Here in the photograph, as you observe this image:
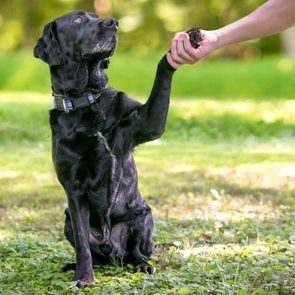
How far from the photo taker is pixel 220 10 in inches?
1571

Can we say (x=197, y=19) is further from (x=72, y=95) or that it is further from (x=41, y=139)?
(x=72, y=95)

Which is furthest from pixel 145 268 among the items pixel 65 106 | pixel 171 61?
pixel 171 61

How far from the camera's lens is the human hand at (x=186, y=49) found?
4.62 metres

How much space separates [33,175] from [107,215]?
4.53m

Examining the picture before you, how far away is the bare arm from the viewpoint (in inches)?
184

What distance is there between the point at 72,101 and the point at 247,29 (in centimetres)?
112

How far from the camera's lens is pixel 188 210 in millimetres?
7441

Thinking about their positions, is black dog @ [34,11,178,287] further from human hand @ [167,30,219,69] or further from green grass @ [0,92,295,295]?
green grass @ [0,92,295,295]

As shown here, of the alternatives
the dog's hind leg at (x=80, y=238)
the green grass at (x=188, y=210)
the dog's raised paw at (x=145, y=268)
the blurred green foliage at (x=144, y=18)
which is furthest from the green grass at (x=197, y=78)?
the dog's hind leg at (x=80, y=238)

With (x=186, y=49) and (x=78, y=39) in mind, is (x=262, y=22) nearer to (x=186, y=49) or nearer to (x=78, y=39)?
(x=186, y=49)

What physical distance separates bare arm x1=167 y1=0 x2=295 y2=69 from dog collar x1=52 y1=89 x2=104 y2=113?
1.83 feet

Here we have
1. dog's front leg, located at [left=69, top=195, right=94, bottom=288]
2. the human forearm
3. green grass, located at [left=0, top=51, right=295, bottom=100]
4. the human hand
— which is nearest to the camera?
the human hand

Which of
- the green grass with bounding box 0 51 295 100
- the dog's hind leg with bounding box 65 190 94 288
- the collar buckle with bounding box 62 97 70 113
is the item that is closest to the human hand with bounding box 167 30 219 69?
the collar buckle with bounding box 62 97 70 113

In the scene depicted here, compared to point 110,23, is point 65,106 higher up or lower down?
lower down
